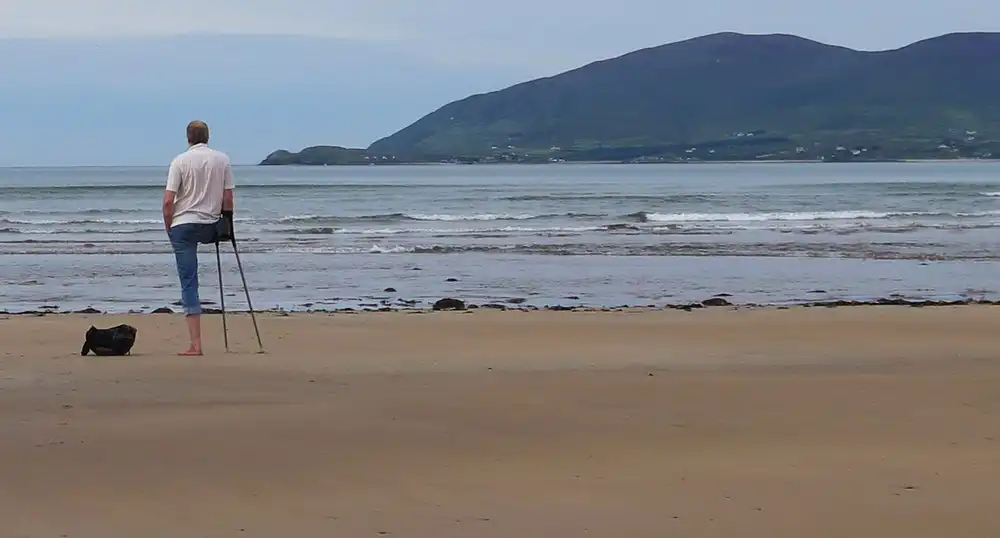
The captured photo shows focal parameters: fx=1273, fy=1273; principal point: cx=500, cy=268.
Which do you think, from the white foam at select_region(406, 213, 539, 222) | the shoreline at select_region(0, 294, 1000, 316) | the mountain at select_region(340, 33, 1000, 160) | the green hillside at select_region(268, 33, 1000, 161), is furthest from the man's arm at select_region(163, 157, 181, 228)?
the mountain at select_region(340, 33, 1000, 160)

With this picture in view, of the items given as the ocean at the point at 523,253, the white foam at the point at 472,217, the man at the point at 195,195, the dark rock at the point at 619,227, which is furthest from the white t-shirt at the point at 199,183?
the white foam at the point at 472,217

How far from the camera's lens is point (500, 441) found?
557cm

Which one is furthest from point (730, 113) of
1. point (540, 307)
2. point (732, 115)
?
point (540, 307)

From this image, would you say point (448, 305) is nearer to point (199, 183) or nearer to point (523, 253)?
point (199, 183)

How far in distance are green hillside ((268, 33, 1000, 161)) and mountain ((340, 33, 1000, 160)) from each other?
0.56ft

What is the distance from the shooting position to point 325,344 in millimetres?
9195

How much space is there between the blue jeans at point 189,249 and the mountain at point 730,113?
144 meters

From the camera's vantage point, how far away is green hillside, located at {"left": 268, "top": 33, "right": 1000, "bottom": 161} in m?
155

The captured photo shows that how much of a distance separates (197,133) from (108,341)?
1415mm

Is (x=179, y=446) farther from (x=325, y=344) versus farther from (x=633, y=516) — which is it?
(x=325, y=344)

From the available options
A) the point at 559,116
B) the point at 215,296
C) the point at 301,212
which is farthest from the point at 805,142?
Answer: the point at 215,296

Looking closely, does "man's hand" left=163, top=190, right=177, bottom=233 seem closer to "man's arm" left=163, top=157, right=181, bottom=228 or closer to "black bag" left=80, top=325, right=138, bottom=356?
"man's arm" left=163, top=157, right=181, bottom=228

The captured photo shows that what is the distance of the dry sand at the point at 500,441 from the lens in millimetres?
4426

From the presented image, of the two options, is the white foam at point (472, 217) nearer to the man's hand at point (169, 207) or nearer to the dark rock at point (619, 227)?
the dark rock at point (619, 227)
